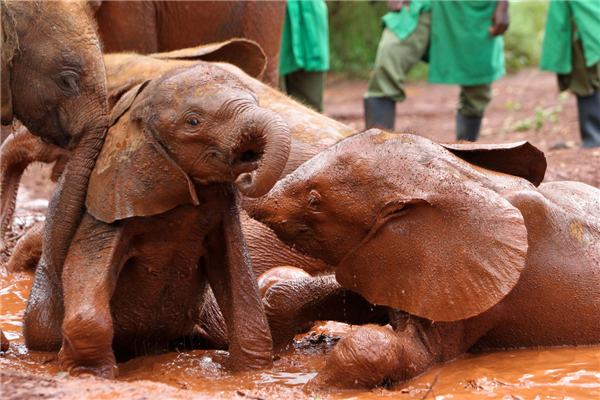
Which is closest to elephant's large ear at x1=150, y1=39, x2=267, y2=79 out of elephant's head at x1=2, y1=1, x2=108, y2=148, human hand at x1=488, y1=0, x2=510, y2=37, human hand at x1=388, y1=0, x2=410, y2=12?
elephant's head at x1=2, y1=1, x2=108, y2=148

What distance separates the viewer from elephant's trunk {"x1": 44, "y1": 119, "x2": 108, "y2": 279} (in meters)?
3.40

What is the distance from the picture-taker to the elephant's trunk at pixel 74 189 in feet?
11.2

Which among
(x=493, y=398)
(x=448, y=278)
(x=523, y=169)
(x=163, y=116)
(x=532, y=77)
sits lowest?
(x=532, y=77)

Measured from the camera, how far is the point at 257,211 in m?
3.59

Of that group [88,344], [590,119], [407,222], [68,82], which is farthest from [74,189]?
[590,119]

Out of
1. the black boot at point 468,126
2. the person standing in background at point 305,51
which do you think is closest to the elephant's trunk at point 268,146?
the person standing in background at point 305,51

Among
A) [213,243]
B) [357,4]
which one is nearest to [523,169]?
[213,243]

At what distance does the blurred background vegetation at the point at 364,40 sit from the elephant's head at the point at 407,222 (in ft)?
49.0

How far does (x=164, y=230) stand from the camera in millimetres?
3416

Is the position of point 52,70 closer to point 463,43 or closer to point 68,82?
point 68,82

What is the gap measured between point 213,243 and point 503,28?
18.3 feet

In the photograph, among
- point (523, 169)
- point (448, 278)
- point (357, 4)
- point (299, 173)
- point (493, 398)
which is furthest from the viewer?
point (357, 4)

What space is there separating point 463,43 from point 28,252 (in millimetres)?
5138

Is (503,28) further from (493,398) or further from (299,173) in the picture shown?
(493,398)
